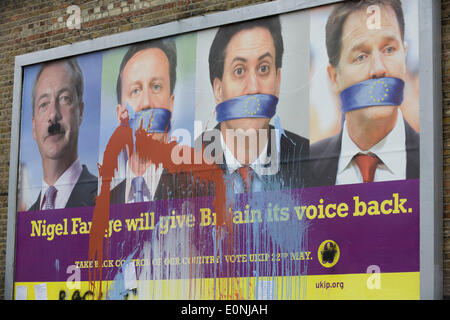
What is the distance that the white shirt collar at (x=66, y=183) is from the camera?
10633mm

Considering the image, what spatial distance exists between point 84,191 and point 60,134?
35.9 inches

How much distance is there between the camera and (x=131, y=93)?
10.3m

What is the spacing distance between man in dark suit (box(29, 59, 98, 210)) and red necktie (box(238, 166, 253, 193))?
7.32ft

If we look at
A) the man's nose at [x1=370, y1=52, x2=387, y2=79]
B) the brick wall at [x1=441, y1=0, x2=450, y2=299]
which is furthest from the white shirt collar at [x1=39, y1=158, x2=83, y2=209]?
the brick wall at [x1=441, y1=0, x2=450, y2=299]

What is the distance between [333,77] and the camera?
8672mm

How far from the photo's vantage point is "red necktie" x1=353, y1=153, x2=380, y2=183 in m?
8.28

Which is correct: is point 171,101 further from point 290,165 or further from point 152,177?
point 290,165

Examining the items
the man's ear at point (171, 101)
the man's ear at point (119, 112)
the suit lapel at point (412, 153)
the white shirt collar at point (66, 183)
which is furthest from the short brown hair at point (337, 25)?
the white shirt collar at point (66, 183)

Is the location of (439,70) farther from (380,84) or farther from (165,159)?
(165,159)

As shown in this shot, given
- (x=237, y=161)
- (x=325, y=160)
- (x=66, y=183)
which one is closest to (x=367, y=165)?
(x=325, y=160)

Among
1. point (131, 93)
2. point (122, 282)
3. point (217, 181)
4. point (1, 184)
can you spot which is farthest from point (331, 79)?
point (1, 184)

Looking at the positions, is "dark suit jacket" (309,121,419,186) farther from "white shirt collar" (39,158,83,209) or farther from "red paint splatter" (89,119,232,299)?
"white shirt collar" (39,158,83,209)

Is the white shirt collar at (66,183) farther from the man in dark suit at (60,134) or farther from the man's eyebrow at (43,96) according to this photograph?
the man's eyebrow at (43,96)

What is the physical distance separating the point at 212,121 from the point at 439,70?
2.72 metres
